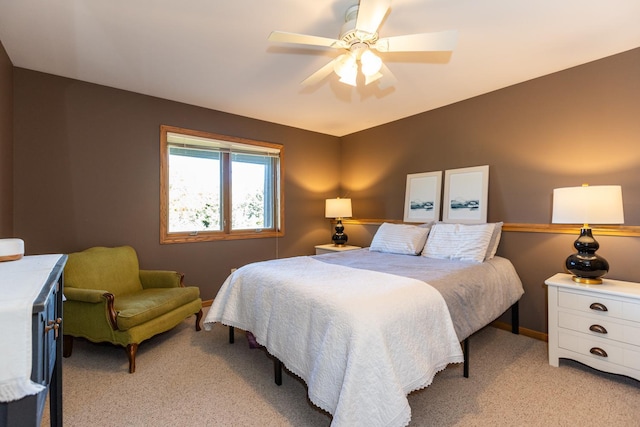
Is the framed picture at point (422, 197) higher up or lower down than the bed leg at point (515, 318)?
higher up

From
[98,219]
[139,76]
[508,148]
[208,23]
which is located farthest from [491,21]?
[98,219]

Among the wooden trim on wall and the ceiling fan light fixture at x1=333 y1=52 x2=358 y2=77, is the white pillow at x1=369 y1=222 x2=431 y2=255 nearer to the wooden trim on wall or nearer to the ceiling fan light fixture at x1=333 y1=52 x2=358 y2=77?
the wooden trim on wall

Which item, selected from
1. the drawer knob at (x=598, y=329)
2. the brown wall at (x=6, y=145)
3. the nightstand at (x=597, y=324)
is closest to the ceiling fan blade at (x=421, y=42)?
the nightstand at (x=597, y=324)

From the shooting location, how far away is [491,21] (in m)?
2.05

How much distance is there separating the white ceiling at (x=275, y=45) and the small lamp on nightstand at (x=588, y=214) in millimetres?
1163

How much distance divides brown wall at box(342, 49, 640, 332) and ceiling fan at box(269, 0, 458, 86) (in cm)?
177

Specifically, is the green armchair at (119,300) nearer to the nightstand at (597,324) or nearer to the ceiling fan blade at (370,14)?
the ceiling fan blade at (370,14)

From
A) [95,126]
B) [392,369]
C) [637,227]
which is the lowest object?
[392,369]

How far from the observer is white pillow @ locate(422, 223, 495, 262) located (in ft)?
9.03

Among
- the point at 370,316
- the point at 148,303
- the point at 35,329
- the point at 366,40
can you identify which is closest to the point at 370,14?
the point at 366,40

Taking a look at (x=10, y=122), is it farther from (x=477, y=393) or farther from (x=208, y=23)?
(x=477, y=393)

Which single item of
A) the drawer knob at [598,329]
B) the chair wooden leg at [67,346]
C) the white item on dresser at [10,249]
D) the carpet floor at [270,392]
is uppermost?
the white item on dresser at [10,249]

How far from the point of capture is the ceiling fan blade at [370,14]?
154 cm

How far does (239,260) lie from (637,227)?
394 cm
